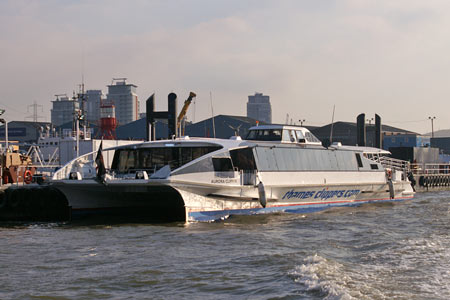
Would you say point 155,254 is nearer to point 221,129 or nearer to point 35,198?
point 35,198

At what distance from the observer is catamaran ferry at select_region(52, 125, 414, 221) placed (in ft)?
65.9

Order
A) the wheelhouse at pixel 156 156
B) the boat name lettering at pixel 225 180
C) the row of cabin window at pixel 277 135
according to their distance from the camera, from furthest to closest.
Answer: the row of cabin window at pixel 277 135
the wheelhouse at pixel 156 156
the boat name lettering at pixel 225 180

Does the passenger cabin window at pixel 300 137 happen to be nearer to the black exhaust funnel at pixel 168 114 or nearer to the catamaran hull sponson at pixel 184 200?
the catamaran hull sponson at pixel 184 200

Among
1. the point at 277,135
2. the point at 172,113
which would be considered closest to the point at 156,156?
the point at 277,135

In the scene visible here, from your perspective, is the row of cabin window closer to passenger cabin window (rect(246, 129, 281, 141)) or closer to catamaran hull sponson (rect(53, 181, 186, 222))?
passenger cabin window (rect(246, 129, 281, 141))

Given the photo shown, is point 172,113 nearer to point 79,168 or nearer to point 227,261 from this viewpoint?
point 79,168

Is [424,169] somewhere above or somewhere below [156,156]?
below

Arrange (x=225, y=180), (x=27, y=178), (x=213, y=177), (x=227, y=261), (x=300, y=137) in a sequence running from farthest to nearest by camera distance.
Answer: (x=27, y=178) → (x=300, y=137) → (x=225, y=180) → (x=213, y=177) → (x=227, y=261)

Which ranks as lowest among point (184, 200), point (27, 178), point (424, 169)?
point (184, 200)

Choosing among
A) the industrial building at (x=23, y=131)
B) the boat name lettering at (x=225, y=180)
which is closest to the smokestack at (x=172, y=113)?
the boat name lettering at (x=225, y=180)

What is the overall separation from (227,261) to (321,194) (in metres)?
14.1

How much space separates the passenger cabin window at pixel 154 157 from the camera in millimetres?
22578

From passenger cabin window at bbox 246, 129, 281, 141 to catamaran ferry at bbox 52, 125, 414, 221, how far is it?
0.05m

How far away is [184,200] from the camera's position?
20062mm
